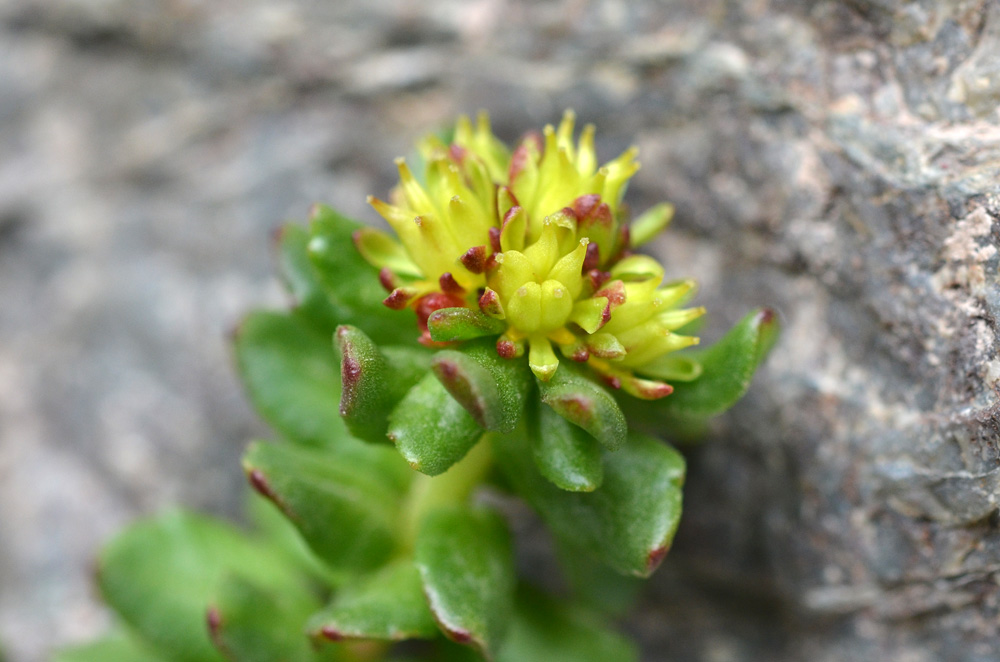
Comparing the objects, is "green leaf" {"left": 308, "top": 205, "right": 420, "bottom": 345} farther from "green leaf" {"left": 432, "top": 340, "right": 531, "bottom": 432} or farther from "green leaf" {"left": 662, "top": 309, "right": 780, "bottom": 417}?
"green leaf" {"left": 662, "top": 309, "right": 780, "bottom": 417}

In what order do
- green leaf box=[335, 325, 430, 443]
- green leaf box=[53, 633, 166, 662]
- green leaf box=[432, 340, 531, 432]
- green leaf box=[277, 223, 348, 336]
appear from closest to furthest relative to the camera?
green leaf box=[432, 340, 531, 432] < green leaf box=[335, 325, 430, 443] < green leaf box=[277, 223, 348, 336] < green leaf box=[53, 633, 166, 662]

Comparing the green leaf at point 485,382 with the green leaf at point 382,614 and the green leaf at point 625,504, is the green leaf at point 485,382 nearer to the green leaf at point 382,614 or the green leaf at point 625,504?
the green leaf at point 625,504

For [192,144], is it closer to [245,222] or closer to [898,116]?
[245,222]

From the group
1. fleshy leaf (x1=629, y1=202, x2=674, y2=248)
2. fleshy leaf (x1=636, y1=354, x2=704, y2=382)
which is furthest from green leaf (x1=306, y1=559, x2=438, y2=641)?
fleshy leaf (x1=629, y1=202, x2=674, y2=248)

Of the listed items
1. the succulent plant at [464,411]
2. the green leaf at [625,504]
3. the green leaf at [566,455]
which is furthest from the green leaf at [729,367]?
the green leaf at [566,455]

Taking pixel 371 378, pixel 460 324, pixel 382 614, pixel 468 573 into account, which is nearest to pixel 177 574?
pixel 382 614

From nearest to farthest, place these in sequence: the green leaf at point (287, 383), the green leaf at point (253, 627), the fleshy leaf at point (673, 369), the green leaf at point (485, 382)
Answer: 1. the green leaf at point (485, 382)
2. the fleshy leaf at point (673, 369)
3. the green leaf at point (253, 627)
4. the green leaf at point (287, 383)
